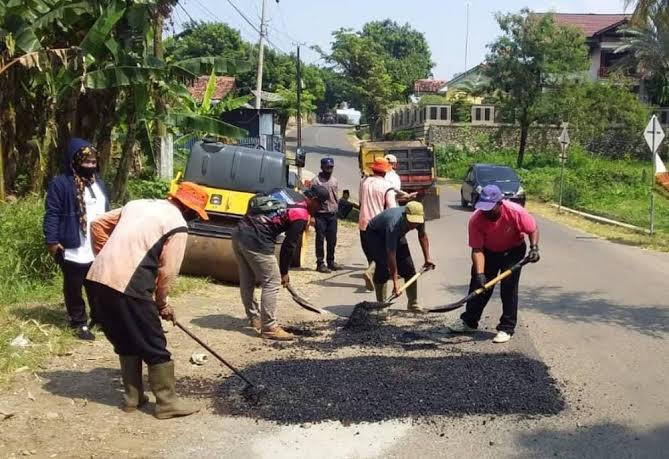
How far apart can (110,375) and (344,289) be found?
4837 millimetres

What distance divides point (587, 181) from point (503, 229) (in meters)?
24.7

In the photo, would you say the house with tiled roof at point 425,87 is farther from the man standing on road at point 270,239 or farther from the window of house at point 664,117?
the man standing on road at point 270,239

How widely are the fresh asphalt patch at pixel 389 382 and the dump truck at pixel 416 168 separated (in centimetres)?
1298

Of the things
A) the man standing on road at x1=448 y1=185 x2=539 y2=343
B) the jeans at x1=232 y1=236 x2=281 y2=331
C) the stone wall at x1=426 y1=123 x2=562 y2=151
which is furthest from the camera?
the stone wall at x1=426 y1=123 x2=562 y2=151

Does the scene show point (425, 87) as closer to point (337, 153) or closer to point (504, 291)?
point (337, 153)

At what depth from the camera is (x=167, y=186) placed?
15.0 metres

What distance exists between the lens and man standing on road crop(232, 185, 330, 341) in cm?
756

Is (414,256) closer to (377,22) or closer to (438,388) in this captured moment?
(438,388)

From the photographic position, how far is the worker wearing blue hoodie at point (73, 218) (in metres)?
6.95

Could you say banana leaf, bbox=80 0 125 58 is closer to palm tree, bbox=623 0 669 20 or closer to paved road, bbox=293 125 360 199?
palm tree, bbox=623 0 669 20

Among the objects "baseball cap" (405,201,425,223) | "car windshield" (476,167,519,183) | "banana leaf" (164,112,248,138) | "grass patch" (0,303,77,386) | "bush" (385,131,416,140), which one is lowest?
"grass patch" (0,303,77,386)

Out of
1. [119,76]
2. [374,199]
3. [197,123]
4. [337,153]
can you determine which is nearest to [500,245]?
[374,199]

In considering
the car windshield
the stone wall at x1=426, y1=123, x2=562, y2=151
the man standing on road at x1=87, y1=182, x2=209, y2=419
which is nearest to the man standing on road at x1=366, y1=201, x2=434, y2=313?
the man standing on road at x1=87, y1=182, x2=209, y2=419

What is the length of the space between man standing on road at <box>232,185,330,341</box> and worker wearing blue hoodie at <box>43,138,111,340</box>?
59.1 inches
